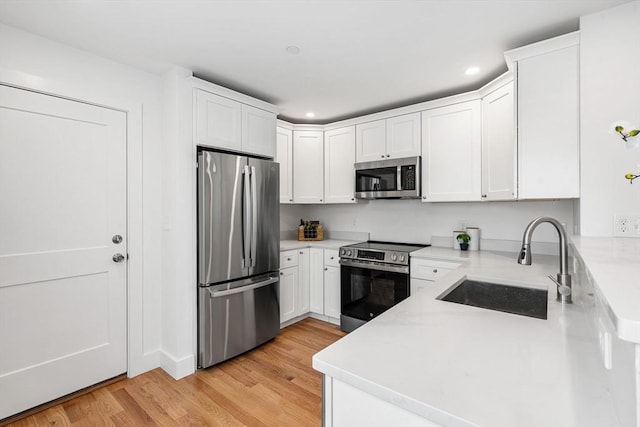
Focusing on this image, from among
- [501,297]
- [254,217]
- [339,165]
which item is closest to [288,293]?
[254,217]

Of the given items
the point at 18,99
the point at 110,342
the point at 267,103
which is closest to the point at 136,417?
the point at 110,342

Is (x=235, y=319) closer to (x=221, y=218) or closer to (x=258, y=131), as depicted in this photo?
(x=221, y=218)

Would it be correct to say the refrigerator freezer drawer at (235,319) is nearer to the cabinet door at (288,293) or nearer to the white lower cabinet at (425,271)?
the cabinet door at (288,293)

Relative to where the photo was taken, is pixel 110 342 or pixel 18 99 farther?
pixel 110 342

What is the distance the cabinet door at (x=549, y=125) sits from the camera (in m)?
1.86

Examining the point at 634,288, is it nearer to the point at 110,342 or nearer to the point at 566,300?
the point at 566,300

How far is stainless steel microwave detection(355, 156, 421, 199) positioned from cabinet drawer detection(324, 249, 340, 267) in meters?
0.70

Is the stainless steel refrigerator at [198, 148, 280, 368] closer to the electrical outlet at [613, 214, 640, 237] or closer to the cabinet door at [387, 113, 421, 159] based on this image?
the cabinet door at [387, 113, 421, 159]

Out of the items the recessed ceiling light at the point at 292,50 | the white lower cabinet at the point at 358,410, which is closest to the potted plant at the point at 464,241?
the recessed ceiling light at the point at 292,50

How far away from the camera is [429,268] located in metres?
2.72

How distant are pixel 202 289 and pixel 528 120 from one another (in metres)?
2.73

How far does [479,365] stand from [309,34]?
203 cm

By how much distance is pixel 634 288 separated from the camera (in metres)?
0.58

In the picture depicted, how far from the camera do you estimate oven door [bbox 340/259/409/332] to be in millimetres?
2910
